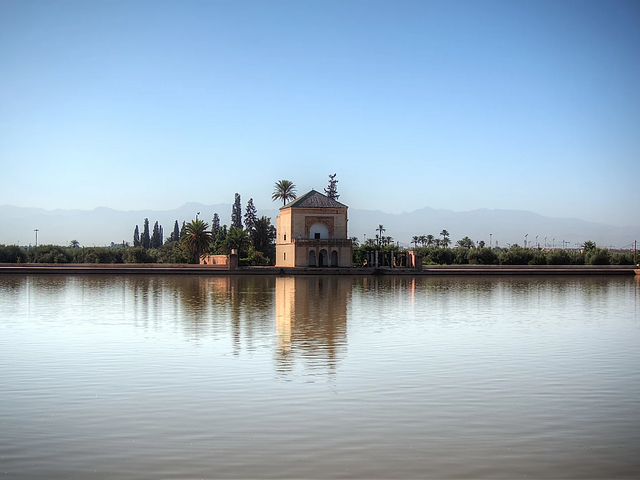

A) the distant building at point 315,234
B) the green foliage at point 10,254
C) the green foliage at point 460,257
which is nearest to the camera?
the distant building at point 315,234

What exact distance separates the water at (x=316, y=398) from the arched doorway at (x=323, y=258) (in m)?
25.0

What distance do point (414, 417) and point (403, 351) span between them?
3.47m

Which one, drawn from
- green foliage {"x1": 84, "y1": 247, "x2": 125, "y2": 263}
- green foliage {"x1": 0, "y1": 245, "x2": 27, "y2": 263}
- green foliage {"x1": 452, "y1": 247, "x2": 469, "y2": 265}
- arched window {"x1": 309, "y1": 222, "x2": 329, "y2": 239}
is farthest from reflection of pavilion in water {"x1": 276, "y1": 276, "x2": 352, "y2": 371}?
green foliage {"x1": 452, "y1": 247, "x2": 469, "y2": 265}

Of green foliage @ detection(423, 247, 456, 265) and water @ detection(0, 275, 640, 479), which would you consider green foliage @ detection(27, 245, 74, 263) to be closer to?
green foliage @ detection(423, 247, 456, 265)

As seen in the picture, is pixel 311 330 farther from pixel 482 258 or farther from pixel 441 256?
pixel 441 256

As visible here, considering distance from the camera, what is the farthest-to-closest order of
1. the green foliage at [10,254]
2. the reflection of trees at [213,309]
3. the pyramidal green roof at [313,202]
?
1. the green foliage at [10,254]
2. the pyramidal green roof at [313,202]
3. the reflection of trees at [213,309]

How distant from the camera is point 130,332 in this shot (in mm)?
10461

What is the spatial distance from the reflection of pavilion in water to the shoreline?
46.9 ft

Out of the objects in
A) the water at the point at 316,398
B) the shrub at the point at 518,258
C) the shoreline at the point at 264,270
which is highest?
the shrub at the point at 518,258

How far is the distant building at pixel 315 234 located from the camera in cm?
3684

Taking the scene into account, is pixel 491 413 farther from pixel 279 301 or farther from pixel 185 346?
pixel 279 301

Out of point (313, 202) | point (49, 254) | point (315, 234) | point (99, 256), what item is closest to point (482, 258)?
point (315, 234)

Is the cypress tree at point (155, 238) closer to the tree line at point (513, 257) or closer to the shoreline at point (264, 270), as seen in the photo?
the tree line at point (513, 257)

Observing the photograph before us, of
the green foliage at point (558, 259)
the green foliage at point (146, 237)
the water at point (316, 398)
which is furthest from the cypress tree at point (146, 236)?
the water at point (316, 398)
